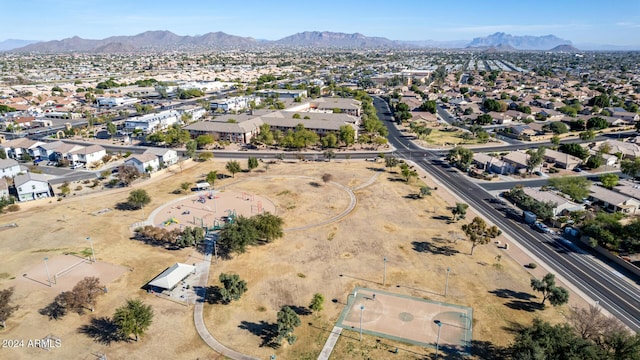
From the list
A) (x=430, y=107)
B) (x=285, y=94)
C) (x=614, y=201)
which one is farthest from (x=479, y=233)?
(x=285, y=94)

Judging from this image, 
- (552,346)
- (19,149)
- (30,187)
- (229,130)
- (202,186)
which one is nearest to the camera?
(552,346)

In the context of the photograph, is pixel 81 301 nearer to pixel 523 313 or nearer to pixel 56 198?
pixel 56 198

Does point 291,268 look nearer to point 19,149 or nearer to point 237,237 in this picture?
point 237,237

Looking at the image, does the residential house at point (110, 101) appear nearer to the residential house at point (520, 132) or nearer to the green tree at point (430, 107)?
the green tree at point (430, 107)

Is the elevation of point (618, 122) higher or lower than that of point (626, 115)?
lower

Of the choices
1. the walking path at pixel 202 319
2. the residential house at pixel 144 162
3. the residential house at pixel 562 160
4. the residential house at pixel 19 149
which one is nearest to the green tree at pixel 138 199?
the walking path at pixel 202 319

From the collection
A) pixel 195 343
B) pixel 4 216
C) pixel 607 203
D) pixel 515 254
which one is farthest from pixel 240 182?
pixel 607 203

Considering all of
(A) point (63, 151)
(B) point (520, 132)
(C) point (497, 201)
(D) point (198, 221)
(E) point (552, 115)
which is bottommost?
(C) point (497, 201)
